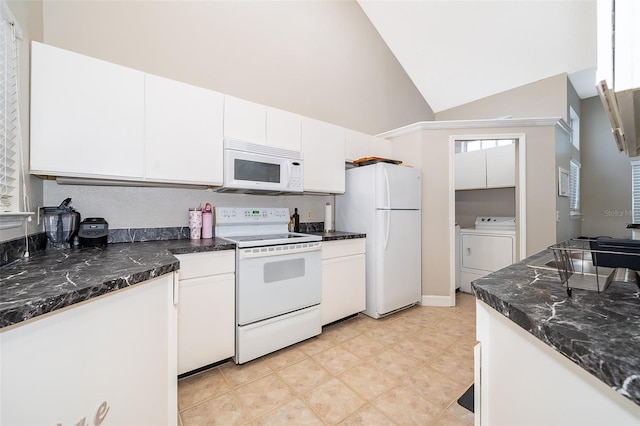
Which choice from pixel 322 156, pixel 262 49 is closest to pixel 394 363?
pixel 322 156

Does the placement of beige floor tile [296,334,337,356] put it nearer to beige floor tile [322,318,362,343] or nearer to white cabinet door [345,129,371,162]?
beige floor tile [322,318,362,343]

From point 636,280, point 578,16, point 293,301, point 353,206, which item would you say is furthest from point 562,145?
point 293,301

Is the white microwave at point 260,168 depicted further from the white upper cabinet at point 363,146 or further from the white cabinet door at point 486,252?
the white cabinet door at point 486,252

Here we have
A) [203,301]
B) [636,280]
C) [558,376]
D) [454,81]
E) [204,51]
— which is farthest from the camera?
[454,81]

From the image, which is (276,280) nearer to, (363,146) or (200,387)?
(200,387)

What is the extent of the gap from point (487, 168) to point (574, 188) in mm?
1413

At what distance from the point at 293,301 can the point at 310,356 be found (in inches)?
16.8

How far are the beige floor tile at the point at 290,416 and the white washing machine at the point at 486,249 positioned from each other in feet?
9.40

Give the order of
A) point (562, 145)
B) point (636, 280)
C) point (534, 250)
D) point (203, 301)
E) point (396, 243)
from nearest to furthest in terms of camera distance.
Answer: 1. point (636, 280)
2. point (203, 301)
3. point (396, 243)
4. point (534, 250)
5. point (562, 145)

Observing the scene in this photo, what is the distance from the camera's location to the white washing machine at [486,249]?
321 centimetres

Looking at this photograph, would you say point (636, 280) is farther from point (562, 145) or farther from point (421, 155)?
point (562, 145)

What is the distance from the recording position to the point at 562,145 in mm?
3209

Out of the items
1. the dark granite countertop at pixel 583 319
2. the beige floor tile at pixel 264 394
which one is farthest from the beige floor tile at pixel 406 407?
the dark granite countertop at pixel 583 319

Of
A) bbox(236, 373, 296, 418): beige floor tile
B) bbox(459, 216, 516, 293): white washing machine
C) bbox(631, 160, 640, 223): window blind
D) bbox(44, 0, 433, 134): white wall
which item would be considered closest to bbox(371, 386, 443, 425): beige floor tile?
bbox(236, 373, 296, 418): beige floor tile
